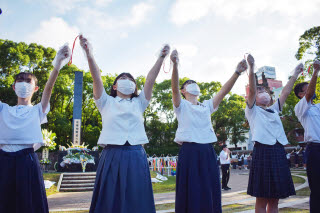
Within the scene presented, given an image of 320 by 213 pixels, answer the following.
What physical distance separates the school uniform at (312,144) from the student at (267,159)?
0.31 m

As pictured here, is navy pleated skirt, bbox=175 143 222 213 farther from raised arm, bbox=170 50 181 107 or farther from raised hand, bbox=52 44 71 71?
raised hand, bbox=52 44 71 71

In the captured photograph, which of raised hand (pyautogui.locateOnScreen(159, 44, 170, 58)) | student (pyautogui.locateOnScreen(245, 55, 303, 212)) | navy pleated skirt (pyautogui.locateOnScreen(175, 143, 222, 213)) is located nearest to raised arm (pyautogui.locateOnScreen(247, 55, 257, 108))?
student (pyautogui.locateOnScreen(245, 55, 303, 212))

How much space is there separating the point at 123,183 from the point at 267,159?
2.28 m

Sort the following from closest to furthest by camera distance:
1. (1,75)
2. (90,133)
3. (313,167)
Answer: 1. (313,167)
2. (1,75)
3. (90,133)

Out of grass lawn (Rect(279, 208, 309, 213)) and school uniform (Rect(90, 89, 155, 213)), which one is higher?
school uniform (Rect(90, 89, 155, 213))

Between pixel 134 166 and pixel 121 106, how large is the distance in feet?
2.12

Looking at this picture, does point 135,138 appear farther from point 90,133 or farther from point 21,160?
point 90,133

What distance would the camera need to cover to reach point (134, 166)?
258 centimetres

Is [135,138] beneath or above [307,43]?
beneath

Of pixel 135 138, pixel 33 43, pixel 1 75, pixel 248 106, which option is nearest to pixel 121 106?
pixel 135 138

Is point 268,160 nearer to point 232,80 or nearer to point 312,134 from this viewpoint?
point 312,134

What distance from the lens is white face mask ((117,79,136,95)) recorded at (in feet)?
9.54

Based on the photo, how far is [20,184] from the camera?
8.64 ft

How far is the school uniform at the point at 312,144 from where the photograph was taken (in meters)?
3.67
